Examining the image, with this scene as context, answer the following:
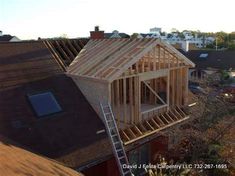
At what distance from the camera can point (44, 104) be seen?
1102cm

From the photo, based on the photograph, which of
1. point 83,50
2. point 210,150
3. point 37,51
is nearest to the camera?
point 210,150

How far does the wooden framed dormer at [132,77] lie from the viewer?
39.2 ft

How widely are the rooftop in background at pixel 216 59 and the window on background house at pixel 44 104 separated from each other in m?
34.0

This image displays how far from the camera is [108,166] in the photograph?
35.6 feet

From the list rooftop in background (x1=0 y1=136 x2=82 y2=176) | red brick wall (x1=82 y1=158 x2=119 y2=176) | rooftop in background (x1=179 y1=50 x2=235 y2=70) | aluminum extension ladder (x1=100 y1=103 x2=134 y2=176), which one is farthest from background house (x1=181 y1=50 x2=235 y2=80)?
rooftop in background (x1=0 y1=136 x2=82 y2=176)

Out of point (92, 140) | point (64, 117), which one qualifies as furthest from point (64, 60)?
point (92, 140)

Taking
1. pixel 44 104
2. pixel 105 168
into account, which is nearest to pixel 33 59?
pixel 44 104

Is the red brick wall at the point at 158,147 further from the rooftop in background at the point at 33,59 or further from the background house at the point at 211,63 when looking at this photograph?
the background house at the point at 211,63

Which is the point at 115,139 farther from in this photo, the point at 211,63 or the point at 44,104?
the point at 211,63

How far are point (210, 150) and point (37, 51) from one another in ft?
29.3

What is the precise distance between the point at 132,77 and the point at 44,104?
3830 mm

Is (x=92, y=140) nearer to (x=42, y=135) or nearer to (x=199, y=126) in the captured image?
(x=42, y=135)

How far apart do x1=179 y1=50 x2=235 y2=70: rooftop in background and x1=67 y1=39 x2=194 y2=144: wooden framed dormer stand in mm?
28334

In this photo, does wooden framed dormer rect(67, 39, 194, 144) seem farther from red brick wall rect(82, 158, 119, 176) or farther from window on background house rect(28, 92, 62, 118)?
window on background house rect(28, 92, 62, 118)
